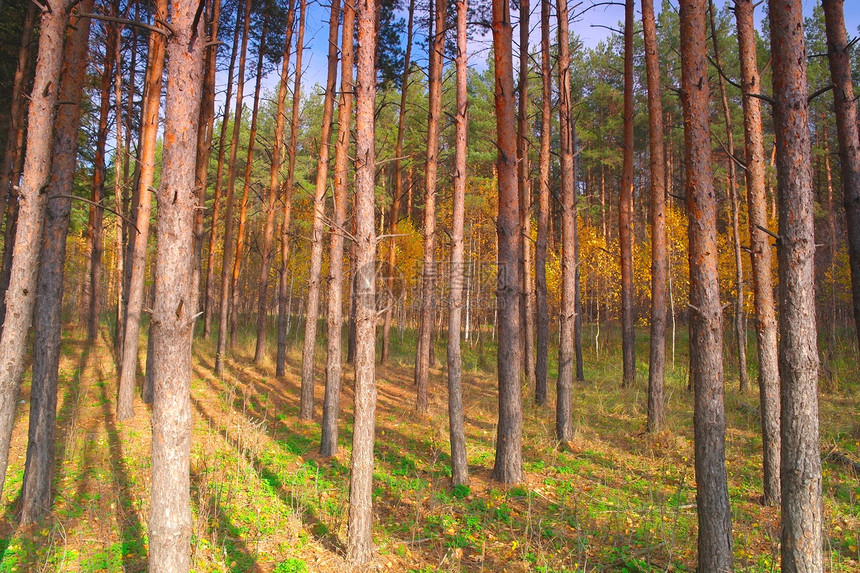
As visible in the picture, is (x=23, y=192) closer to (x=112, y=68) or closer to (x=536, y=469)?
(x=536, y=469)

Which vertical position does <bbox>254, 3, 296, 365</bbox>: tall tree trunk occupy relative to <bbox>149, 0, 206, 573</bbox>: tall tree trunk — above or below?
above

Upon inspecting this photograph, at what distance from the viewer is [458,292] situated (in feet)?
24.5

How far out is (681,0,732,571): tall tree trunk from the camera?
4.20 m

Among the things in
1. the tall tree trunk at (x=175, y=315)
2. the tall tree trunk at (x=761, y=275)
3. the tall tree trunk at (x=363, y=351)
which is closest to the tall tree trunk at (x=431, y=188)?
the tall tree trunk at (x=363, y=351)

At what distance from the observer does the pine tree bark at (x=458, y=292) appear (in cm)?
666

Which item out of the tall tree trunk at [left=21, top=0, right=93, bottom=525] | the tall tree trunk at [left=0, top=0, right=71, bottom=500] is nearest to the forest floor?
the tall tree trunk at [left=21, top=0, right=93, bottom=525]

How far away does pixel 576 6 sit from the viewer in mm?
8992

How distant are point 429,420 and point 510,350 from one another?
376 cm

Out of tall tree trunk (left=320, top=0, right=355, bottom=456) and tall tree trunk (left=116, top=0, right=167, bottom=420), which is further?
tall tree trunk (left=116, top=0, right=167, bottom=420)

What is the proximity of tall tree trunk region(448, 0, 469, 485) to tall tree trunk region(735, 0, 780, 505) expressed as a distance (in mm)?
3664

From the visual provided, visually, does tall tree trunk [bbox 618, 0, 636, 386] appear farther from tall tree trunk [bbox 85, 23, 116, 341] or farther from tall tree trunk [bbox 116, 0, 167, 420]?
tall tree trunk [bbox 85, 23, 116, 341]

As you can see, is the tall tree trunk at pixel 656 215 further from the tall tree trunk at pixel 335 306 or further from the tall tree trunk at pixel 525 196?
the tall tree trunk at pixel 335 306

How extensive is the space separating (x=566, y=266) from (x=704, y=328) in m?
4.25

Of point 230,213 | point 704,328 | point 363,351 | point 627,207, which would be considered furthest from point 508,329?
point 230,213
